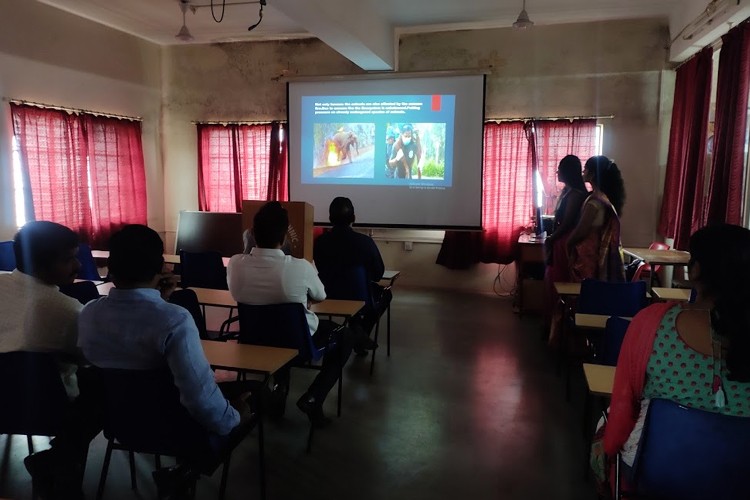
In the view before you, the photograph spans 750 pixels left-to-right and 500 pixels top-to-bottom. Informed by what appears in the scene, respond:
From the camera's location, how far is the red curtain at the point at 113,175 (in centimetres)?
607

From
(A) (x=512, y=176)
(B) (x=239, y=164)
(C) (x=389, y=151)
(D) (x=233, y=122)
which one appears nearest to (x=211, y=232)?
(B) (x=239, y=164)

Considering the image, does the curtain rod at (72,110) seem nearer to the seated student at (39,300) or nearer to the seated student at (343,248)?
the seated student at (343,248)

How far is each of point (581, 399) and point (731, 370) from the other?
2215 mm

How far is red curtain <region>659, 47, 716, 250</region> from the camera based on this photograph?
4.72m

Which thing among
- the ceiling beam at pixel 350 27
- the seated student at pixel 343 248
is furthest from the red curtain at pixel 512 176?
the seated student at pixel 343 248

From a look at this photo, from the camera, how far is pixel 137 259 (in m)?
1.71

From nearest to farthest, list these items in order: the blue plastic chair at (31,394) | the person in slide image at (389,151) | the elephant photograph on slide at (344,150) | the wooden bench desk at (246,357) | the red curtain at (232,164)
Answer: the blue plastic chair at (31,394) → the wooden bench desk at (246,357) → the person in slide image at (389,151) → the elephant photograph on slide at (344,150) → the red curtain at (232,164)

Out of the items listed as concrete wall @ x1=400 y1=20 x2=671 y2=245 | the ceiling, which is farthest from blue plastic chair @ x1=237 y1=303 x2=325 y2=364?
concrete wall @ x1=400 y1=20 x2=671 y2=245

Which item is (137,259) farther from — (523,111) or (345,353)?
(523,111)

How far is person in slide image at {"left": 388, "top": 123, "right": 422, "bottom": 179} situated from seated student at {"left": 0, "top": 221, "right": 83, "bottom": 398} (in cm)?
463

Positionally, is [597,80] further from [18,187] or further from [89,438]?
[18,187]

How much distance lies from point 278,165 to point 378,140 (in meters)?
1.47

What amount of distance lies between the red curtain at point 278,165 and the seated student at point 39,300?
4936mm

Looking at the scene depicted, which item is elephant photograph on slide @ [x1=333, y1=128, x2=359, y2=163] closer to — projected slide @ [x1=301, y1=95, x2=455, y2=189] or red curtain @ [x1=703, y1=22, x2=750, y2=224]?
projected slide @ [x1=301, y1=95, x2=455, y2=189]
